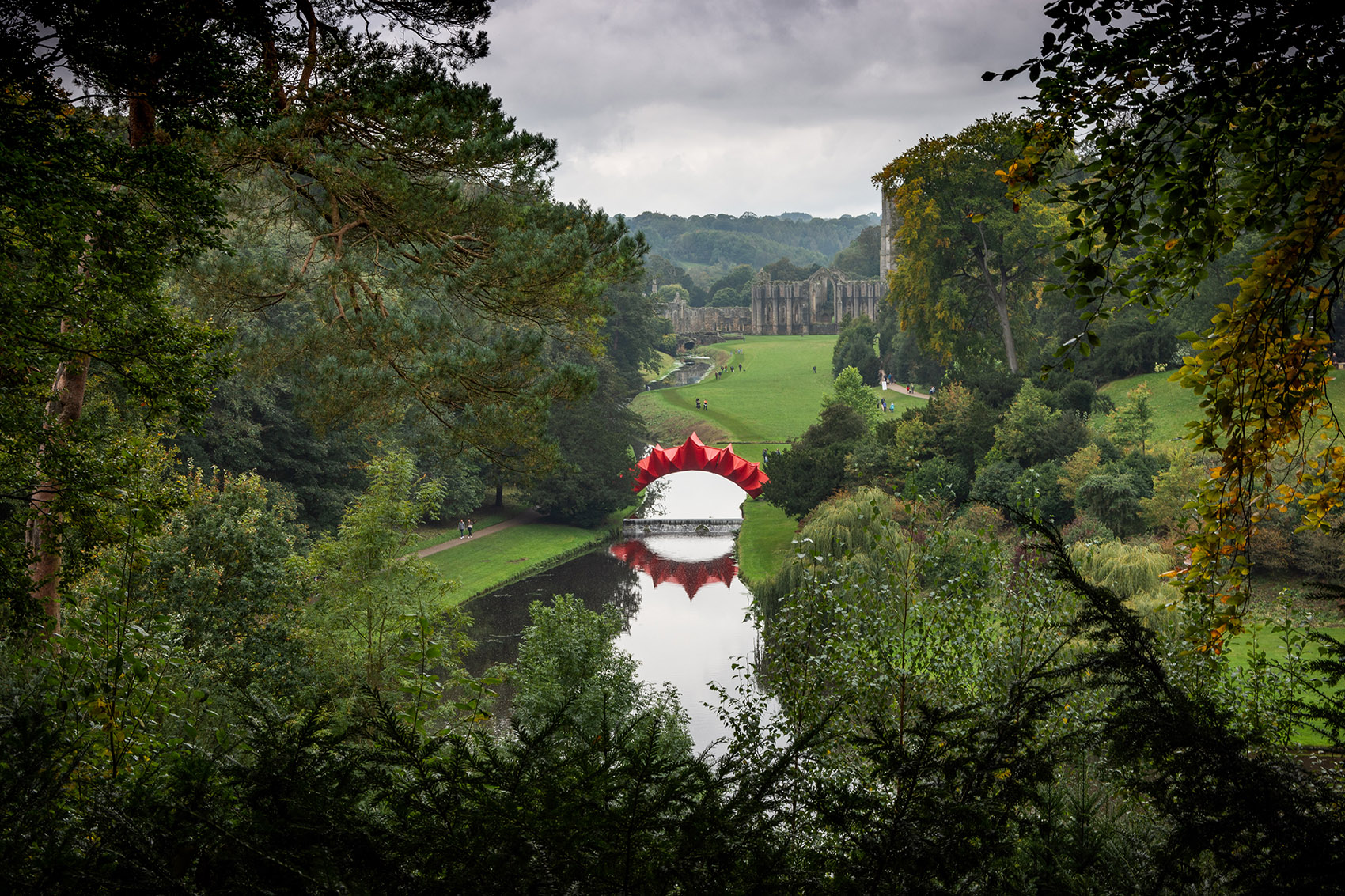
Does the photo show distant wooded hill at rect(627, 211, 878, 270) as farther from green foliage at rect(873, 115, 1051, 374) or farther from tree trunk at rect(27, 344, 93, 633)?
tree trunk at rect(27, 344, 93, 633)

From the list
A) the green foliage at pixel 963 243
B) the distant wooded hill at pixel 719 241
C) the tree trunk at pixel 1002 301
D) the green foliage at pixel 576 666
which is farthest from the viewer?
the distant wooded hill at pixel 719 241

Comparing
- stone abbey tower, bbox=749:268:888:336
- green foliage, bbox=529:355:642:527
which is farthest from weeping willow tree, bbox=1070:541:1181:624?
stone abbey tower, bbox=749:268:888:336

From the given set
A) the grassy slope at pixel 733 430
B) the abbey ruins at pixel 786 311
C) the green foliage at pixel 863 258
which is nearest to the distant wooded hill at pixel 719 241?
the green foliage at pixel 863 258

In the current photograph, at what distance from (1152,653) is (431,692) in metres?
4.71

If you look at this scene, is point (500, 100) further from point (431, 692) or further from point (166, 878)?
point (166, 878)

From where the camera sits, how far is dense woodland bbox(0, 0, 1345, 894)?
9.05ft

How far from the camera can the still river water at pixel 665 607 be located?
23438mm

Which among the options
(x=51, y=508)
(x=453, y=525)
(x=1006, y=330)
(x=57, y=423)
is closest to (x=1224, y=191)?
(x=51, y=508)

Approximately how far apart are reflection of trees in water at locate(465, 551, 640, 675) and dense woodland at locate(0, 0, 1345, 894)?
351 inches

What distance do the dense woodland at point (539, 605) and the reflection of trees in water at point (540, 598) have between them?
8906mm

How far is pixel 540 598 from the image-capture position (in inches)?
1171

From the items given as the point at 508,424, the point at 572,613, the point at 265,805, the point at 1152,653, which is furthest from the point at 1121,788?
the point at 572,613

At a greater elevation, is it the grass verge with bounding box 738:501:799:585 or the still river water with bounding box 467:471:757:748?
the grass verge with bounding box 738:501:799:585

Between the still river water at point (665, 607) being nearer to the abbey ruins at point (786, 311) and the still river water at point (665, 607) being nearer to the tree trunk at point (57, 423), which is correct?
the tree trunk at point (57, 423)
